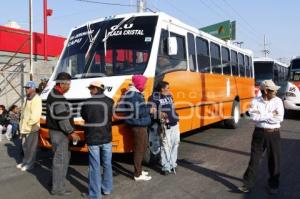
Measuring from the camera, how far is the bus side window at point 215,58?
40.2 ft

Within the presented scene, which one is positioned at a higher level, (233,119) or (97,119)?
(97,119)

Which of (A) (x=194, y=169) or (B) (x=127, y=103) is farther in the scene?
(A) (x=194, y=169)

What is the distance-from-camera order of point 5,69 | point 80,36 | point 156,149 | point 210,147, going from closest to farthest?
1. point 156,149
2. point 80,36
3. point 210,147
4. point 5,69

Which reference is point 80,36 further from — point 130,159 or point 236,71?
point 236,71

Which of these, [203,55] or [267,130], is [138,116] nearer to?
[267,130]

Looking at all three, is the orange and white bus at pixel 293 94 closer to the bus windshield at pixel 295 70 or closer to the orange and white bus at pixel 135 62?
the bus windshield at pixel 295 70

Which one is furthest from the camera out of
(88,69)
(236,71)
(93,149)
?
(236,71)

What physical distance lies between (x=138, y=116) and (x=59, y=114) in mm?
1294

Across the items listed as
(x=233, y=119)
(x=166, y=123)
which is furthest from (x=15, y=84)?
(x=166, y=123)

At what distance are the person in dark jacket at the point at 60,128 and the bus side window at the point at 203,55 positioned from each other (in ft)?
16.3

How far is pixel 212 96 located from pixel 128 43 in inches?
160

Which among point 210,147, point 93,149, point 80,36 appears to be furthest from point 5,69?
point 93,149

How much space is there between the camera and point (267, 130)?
6.44 m

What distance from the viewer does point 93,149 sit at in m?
6.13
